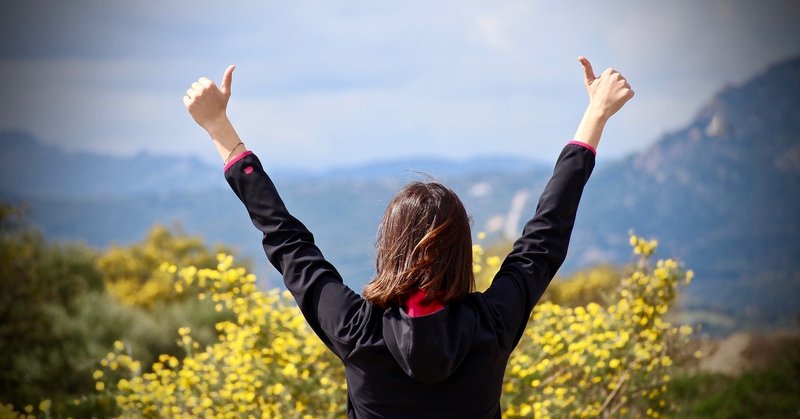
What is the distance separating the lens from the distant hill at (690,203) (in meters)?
18.2

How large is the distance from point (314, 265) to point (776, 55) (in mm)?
20292

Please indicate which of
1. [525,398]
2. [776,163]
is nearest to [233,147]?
[525,398]

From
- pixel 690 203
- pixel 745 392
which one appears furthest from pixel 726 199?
pixel 745 392

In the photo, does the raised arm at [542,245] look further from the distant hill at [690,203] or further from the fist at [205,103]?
the distant hill at [690,203]

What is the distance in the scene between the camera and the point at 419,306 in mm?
1263

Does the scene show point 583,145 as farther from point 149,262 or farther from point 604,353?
point 149,262

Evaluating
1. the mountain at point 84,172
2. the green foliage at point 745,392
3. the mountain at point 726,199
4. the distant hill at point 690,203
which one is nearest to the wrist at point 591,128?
the green foliage at point 745,392

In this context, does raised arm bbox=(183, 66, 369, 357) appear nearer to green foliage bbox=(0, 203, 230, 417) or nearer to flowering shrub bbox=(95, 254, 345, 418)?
flowering shrub bbox=(95, 254, 345, 418)

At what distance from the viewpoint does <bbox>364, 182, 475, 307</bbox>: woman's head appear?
4.21 feet

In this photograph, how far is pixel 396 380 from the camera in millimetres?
1292

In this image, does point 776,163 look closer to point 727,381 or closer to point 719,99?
point 719,99

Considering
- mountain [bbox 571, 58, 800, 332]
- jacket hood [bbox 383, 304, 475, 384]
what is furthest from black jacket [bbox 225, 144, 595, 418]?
mountain [bbox 571, 58, 800, 332]

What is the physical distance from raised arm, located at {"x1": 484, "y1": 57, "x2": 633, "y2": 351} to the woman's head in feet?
0.21

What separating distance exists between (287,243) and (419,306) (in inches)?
9.3
